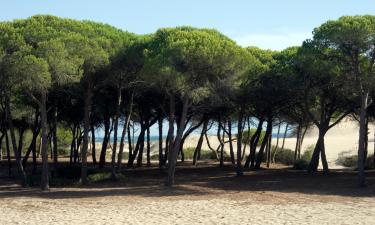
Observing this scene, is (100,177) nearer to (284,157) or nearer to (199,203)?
(199,203)

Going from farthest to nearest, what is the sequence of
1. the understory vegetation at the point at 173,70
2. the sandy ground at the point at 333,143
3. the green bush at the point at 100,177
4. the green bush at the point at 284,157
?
the sandy ground at the point at 333,143 → the green bush at the point at 284,157 → the green bush at the point at 100,177 → the understory vegetation at the point at 173,70

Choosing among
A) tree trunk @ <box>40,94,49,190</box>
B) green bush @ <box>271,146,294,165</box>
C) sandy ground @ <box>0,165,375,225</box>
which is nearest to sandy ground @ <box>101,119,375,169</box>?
green bush @ <box>271,146,294,165</box>

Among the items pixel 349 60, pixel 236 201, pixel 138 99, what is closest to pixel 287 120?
pixel 138 99

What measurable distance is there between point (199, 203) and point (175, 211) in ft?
5.62

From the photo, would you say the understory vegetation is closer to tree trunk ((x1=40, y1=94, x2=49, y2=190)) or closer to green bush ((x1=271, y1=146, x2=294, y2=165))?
tree trunk ((x1=40, y1=94, x2=49, y2=190))

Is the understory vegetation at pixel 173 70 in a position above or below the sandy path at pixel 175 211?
above

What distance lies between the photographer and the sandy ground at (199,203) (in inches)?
504

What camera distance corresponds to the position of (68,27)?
21.0 m

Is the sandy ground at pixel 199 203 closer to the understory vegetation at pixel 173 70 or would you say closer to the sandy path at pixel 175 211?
the sandy path at pixel 175 211

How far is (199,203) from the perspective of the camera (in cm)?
1571

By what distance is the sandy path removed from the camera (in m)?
12.5

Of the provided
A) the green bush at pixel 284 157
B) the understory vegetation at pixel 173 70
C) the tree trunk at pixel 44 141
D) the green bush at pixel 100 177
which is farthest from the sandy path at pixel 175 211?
the green bush at pixel 284 157

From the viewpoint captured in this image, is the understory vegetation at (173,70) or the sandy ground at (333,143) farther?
the sandy ground at (333,143)

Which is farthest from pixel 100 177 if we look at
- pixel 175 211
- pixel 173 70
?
pixel 175 211
